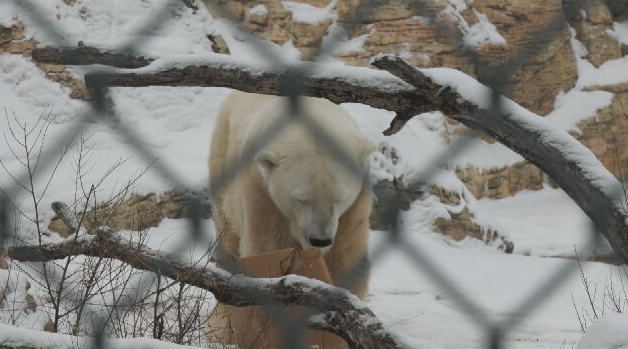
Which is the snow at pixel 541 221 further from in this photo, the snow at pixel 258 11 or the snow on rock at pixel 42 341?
the snow on rock at pixel 42 341

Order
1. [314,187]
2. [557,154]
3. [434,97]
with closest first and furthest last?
[557,154] → [434,97] → [314,187]

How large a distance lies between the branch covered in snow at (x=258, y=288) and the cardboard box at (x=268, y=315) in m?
0.37

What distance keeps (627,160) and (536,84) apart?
2.73 feet

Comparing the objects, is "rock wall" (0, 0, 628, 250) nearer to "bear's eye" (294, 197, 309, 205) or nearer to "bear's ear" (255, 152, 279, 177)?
"bear's ear" (255, 152, 279, 177)

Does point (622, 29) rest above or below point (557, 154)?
below

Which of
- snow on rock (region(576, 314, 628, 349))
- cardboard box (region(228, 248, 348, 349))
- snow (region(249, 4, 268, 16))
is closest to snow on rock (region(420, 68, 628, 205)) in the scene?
snow on rock (region(576, 314, 628, 349))

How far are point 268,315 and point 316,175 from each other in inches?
29.5

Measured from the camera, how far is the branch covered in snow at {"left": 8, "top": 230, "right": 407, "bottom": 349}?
1510mm

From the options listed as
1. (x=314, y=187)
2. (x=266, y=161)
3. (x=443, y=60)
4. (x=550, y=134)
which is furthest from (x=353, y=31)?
(x=443, y=60)

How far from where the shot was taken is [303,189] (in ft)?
9.67

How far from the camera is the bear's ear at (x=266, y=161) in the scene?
119 inches

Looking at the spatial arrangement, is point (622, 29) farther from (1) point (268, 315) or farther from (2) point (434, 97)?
(2) point (434, 97)

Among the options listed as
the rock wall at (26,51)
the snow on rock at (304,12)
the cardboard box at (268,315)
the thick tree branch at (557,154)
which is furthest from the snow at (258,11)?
the thick tree branch at (557,154)

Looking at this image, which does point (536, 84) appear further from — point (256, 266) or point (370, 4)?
point (370, 4)
